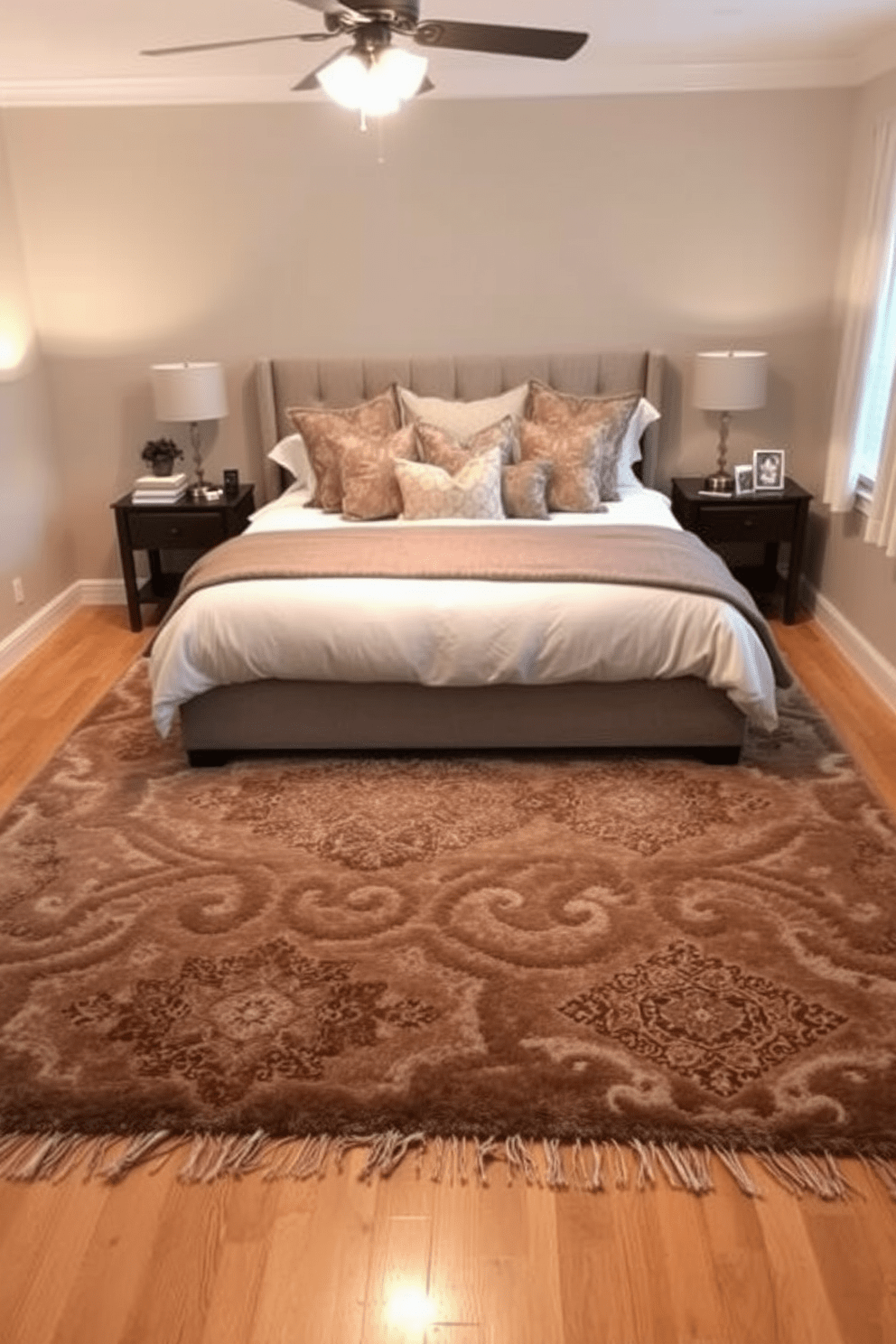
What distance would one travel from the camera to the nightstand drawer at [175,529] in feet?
14.7

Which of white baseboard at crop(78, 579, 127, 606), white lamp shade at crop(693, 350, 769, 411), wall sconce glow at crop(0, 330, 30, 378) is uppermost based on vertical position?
wall sconce glow at crop(0, 330, 30, 378)

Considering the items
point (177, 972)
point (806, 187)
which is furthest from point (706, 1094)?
point (806, 187)

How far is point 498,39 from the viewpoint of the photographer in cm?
252

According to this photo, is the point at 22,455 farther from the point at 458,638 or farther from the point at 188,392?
the point at 458,638

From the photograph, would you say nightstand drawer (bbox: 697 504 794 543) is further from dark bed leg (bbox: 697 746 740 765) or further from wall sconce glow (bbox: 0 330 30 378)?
wall sconce glow (bbox: 0 330 30 378)

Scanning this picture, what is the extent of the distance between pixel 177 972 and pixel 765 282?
4057mm

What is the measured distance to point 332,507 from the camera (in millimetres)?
4223

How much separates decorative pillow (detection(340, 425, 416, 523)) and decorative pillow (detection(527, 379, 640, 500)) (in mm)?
676

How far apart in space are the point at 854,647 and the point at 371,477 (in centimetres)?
223

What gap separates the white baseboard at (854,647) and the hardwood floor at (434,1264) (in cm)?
238

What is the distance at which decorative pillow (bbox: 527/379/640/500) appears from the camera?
4207 mm

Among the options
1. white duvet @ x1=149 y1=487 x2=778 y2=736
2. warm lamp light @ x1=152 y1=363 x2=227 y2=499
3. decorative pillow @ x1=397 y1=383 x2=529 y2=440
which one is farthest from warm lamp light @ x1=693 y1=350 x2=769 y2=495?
warm lamp light @ x1=152 y1=363 x2=227 y2=499

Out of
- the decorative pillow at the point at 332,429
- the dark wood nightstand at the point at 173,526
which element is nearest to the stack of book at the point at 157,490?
the dark wood nightstand at the point at 173,526

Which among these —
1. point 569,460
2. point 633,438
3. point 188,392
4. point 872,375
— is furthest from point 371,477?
point 872,375
